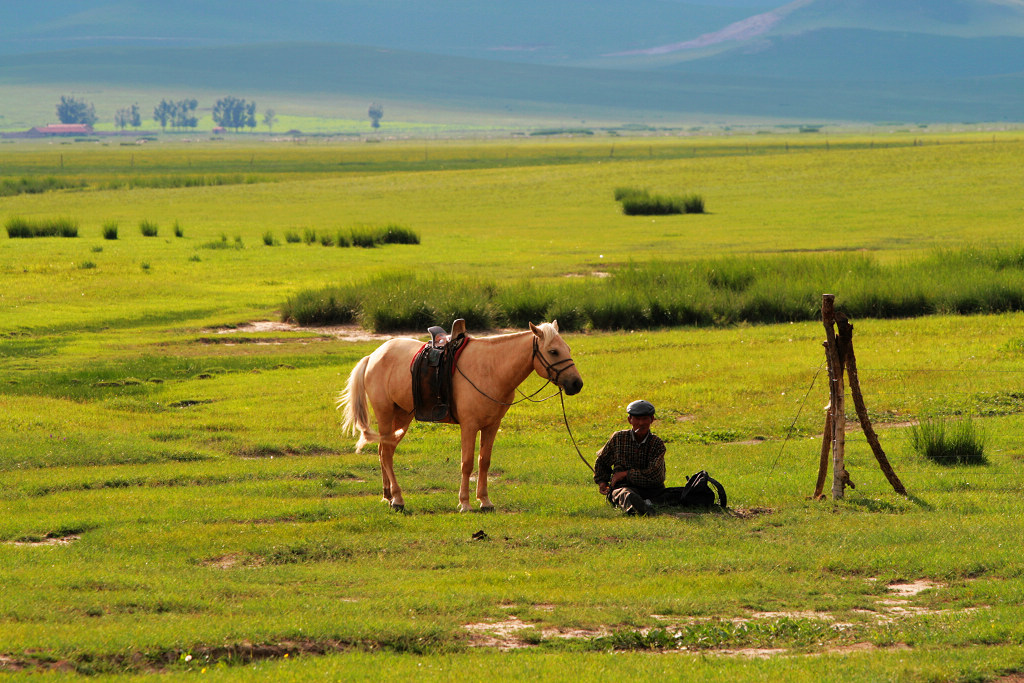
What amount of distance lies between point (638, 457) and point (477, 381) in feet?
6.64

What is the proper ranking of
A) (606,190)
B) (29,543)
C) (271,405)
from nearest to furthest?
(29,543), (271,405), (606,190)

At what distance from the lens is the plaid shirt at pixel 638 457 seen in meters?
13.5

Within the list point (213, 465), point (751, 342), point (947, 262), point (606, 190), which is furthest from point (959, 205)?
point (213, 465)

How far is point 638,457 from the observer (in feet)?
44.3

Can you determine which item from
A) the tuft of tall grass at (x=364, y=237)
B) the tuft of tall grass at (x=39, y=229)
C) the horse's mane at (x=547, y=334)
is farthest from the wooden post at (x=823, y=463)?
the tuft of tall grass at (x=39, y=229)

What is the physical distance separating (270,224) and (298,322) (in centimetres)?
3197

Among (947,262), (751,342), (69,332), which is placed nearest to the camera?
(751,342)

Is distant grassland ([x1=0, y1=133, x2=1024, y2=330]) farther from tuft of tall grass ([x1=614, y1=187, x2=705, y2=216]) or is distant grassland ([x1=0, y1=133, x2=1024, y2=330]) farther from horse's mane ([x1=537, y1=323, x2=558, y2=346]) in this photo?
horse's mane ([x1=537, y1=323, x2=558, y2=346])

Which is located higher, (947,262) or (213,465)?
(947,262)

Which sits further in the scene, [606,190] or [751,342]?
[606,190]

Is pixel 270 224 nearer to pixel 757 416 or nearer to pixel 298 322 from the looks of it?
pixel 298 322

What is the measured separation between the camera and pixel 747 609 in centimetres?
998

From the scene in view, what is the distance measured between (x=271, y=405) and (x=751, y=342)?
11384mm

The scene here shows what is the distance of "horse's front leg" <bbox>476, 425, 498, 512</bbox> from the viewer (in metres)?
→ 13.3
